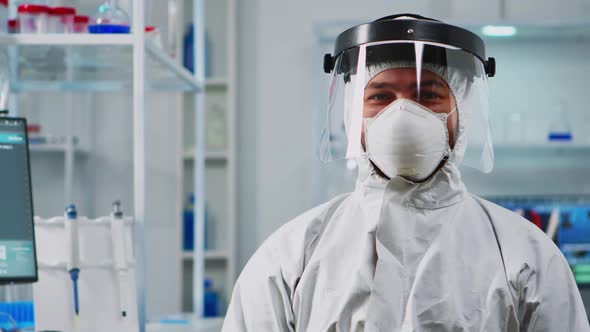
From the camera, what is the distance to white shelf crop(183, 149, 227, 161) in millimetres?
3553

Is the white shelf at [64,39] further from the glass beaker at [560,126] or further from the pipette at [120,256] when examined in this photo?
the glass beaker at [560,126]

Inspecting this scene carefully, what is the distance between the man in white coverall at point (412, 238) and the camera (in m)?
1.33

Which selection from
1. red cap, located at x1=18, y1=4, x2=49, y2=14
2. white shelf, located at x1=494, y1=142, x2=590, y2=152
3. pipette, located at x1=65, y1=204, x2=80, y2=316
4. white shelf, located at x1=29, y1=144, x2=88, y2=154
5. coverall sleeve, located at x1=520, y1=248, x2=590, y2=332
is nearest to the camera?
coverall sleeve, located at x1=520, y1=248, x2=590, y2=332

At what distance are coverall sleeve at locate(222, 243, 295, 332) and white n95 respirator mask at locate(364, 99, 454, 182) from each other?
288 millimetres

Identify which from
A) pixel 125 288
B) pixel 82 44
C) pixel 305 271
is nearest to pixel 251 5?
pixel 82 44

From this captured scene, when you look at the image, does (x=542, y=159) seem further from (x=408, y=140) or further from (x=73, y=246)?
(x=73, y=246)

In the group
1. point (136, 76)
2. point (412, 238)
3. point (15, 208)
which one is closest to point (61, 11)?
point (136, 76)

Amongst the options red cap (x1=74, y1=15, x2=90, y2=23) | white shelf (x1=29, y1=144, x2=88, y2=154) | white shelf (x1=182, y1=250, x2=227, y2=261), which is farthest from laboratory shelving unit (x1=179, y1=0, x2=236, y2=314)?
red cap (x1=74, y1=15, x2=90, y2=23)

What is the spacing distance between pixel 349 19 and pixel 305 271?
7.84 ft

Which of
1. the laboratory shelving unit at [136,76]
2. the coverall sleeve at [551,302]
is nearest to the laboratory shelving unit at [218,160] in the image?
the laboratory shelving unit at [136,76]

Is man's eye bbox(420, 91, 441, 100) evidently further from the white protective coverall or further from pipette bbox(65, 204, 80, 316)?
pipette bbox(65, 204, 80, 316)

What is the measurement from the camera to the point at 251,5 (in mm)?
3662

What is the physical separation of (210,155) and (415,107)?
2.26 m

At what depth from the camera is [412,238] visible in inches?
54.8
